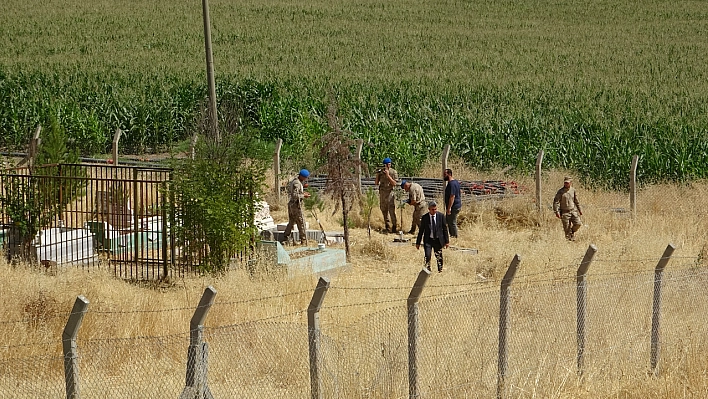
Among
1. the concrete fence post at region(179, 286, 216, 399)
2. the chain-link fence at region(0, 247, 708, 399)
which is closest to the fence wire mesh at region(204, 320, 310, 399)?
the chain-link fence at region(0, 247, 708, 399)

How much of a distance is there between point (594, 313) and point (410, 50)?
48507 millimetres

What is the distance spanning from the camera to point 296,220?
19188mm

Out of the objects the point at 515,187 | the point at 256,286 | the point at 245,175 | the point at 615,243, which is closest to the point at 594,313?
the point at 256,286

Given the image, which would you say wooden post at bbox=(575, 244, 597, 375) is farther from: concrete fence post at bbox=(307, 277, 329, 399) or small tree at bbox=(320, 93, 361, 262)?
small tree at bbox=(320, 93, 361, 262)

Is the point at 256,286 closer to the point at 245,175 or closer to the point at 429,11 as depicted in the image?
the point at 245,175

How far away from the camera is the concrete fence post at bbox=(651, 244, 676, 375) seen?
10266 millimetres

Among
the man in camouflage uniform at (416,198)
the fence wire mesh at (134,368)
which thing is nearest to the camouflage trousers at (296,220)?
the man in camouflage uniform at (416,198)

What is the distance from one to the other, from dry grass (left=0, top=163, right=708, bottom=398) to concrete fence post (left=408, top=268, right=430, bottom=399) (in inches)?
13.3

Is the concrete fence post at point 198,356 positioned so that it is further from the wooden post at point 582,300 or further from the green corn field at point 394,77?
the green corn field at point 394,77

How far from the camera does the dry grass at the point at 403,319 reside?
976 centimetres

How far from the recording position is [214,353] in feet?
33.7

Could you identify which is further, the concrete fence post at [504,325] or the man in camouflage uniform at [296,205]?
the man in camouflage uniform at [296,205]

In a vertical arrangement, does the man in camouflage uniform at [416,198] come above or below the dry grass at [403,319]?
above

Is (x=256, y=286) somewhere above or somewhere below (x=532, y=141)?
below
